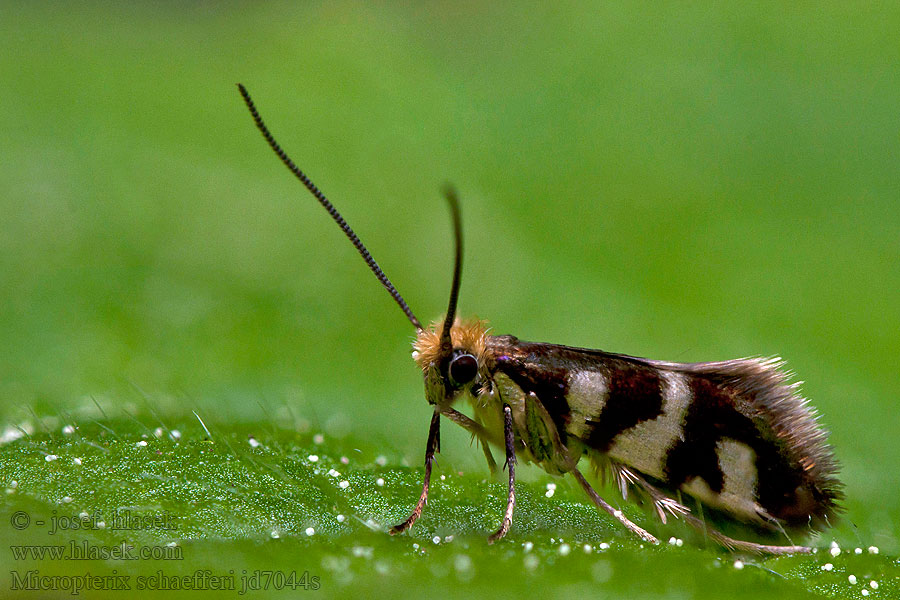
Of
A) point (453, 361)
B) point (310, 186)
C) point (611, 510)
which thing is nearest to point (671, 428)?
point (611, 510)

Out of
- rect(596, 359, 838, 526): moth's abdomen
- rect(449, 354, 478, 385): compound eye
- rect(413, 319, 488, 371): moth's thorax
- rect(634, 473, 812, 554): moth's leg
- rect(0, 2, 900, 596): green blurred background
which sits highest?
rect(0, 2, 900, 596): green blurred background

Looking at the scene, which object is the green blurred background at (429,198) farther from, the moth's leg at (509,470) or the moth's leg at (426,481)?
the moth's leg at (509,470)

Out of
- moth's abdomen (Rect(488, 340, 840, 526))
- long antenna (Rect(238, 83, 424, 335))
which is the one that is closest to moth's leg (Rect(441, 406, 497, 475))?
moth's abdomen (Rect(488, 340, 840, 526))

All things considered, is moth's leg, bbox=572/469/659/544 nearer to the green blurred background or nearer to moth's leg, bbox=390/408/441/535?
moth's leg, bbox=390/408/441/535

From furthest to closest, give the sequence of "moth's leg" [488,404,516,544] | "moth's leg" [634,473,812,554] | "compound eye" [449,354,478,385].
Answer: "compound eye" [449,354,478,385] → "moth's leg" [634,473,812,554] → "moth's leg" [488,404,516,544]

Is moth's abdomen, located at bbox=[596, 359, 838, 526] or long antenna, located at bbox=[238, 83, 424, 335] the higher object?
long antenna, located at bbox=[238, 83, 424, 335]

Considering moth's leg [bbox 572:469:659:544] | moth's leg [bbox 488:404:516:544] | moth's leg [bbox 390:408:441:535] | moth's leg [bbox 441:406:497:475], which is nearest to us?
moth's leg [bbox 390:408:441:535]
